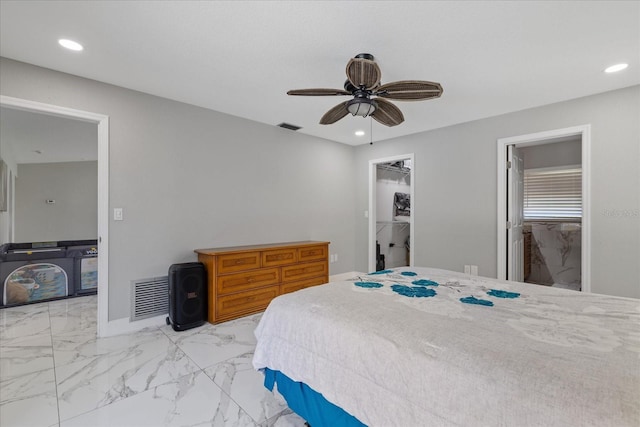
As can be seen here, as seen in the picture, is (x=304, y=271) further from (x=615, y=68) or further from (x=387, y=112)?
(x=615, y=68)

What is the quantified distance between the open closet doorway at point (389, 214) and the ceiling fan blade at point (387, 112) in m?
2.43

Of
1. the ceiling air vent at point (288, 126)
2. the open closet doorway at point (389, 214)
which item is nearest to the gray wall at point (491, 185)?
the open closet doorway at point (389, 214)

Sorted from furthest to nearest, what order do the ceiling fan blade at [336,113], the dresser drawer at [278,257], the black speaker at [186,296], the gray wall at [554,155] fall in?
1. the gray wall at [554,155]
2. the dresser drawer at [278,257]
3. the black speaker at [186,296]
4. the ceiling fan blade at [336,113]

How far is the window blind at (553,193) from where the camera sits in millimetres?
5004

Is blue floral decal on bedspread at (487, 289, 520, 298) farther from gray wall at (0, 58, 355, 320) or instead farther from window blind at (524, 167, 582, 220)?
window blind at (524, 167, 582, 220)

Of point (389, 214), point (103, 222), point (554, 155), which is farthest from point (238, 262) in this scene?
point (554, 155)

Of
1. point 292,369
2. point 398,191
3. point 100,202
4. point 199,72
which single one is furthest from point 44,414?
point 398,191

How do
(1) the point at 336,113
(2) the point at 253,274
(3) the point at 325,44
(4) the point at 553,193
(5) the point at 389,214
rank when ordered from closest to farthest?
(3) the point at 325,44 → (1) the point at 336,113 → (2) the point at 253,274 → (4) the point at 553,193 → (5) the point at 389,214

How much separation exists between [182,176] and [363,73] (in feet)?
7.97

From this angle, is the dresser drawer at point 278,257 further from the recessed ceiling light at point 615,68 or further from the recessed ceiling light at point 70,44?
the recessed ceiling light at point 615,68

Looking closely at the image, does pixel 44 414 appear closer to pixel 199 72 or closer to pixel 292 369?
pixel 292 369

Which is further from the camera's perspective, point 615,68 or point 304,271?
point 304,271

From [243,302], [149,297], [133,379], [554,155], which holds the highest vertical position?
[554,155]

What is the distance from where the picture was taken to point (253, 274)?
136 inches
